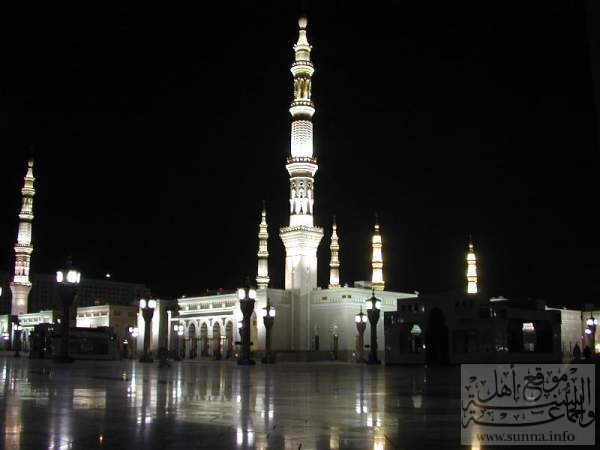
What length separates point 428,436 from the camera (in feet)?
22.3

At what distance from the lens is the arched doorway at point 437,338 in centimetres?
4012

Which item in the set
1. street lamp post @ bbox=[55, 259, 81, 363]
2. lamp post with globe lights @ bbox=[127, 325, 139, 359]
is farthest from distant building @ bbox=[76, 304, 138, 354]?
street lamp post @ bbox=[55, 259, 81, 363]

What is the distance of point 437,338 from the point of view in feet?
136

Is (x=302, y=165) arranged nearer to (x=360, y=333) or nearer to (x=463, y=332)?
(x=360, y=333)

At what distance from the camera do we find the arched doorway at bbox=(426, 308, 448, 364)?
40.1 meters

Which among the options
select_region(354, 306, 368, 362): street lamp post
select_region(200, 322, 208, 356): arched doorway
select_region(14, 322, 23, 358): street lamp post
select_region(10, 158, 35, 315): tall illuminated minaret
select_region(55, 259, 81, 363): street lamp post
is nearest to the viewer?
select_region(55, 259, 81, 363): street lamp post

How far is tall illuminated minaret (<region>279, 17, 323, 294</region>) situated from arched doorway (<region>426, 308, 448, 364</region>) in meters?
23.7

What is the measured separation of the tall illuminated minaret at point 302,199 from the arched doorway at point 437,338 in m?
23.7

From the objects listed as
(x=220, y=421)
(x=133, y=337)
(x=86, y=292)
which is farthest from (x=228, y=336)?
(x=86, y=292)

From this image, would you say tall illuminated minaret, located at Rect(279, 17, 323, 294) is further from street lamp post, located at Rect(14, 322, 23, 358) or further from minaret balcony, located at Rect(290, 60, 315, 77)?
street lamp post, located at Rect(14, 322, 23, 358)

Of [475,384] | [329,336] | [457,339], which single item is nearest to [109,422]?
[475,384]

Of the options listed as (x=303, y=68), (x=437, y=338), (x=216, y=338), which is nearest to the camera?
(x=437, y=338)

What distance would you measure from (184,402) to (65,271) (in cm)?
2594

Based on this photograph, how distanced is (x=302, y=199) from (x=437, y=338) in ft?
87.6
